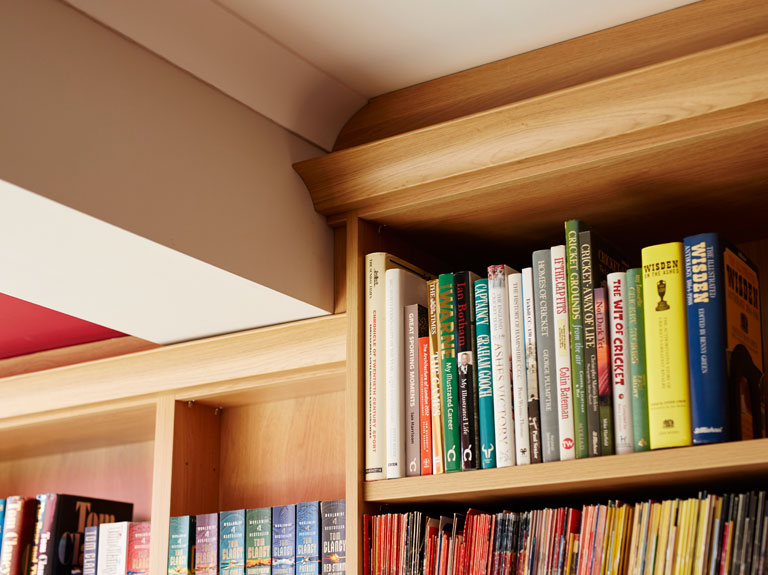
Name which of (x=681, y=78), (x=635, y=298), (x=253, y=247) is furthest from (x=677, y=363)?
(x=253, y=247)

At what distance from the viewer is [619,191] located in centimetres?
140

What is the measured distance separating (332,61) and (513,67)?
0.27m

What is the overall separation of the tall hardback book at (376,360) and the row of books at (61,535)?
25.5 inches

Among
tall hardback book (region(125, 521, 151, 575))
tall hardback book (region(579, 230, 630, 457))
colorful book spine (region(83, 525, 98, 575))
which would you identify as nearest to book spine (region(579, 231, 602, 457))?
tall hardback book (region(579, 230, 630, 457))

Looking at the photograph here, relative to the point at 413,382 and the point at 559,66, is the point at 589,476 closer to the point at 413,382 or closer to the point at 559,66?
the point at 413,382

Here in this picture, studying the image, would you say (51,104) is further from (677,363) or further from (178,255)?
(677,363)

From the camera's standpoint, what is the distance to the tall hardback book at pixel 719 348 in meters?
1.19

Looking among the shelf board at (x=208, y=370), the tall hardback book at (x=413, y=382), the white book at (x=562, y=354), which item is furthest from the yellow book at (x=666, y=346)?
the shelf board at (x=208, y=370)

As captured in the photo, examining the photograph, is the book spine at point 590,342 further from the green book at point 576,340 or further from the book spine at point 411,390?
the book spine at point 411,390

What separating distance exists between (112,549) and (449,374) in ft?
2.81

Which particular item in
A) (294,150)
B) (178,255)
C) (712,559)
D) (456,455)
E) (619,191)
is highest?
(294,150)

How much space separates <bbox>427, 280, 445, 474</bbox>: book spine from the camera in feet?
4.57

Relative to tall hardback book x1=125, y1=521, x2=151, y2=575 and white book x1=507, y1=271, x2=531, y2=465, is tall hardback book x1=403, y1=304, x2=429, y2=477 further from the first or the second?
tall hardback book x1=125, y1=521, x2=151, y2=575

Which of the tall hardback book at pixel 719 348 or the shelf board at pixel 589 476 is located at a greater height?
the tall hardback book at pixel 719 348
